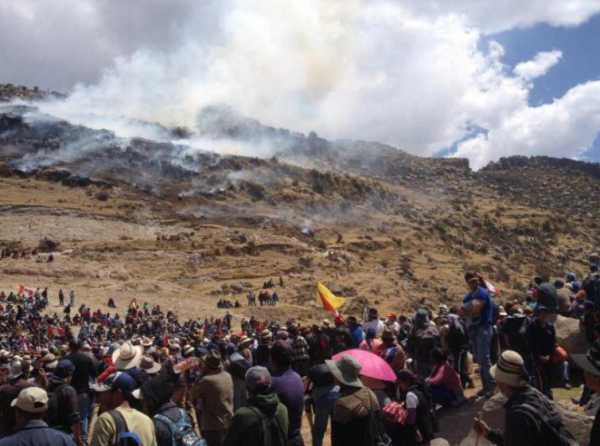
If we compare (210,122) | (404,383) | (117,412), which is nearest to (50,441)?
(117,412)

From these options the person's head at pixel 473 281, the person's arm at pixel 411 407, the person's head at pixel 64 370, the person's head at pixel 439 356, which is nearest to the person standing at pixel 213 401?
the person's arm at pixel 411 407

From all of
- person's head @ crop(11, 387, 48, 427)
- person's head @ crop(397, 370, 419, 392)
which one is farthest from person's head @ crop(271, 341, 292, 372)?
person's head @ crop(11, 387, 48, 427)

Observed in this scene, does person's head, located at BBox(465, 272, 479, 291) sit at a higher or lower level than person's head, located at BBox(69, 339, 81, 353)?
higher

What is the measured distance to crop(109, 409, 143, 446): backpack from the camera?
3.97 metres

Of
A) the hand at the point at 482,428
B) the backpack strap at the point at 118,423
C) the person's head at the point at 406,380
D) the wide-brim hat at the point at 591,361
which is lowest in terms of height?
the backpack strap at the point at 118,423

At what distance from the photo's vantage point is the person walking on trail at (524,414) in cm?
330

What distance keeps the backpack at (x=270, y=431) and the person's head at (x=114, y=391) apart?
105 cm

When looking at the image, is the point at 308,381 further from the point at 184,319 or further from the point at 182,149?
the point at 182,149

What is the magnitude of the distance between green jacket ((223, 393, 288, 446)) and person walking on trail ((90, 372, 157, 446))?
623 mm

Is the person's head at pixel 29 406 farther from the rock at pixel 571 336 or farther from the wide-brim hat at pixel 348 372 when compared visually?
the rock at pixel 571 336

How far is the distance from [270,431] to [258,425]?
0.13m

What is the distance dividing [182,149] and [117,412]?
100036 millimetres

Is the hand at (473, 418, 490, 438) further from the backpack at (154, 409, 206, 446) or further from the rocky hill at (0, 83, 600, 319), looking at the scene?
the rocky hill at (0, 83, 600, 319)

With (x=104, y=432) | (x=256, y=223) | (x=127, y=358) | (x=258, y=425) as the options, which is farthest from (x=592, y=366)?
(x=256, y=223)
